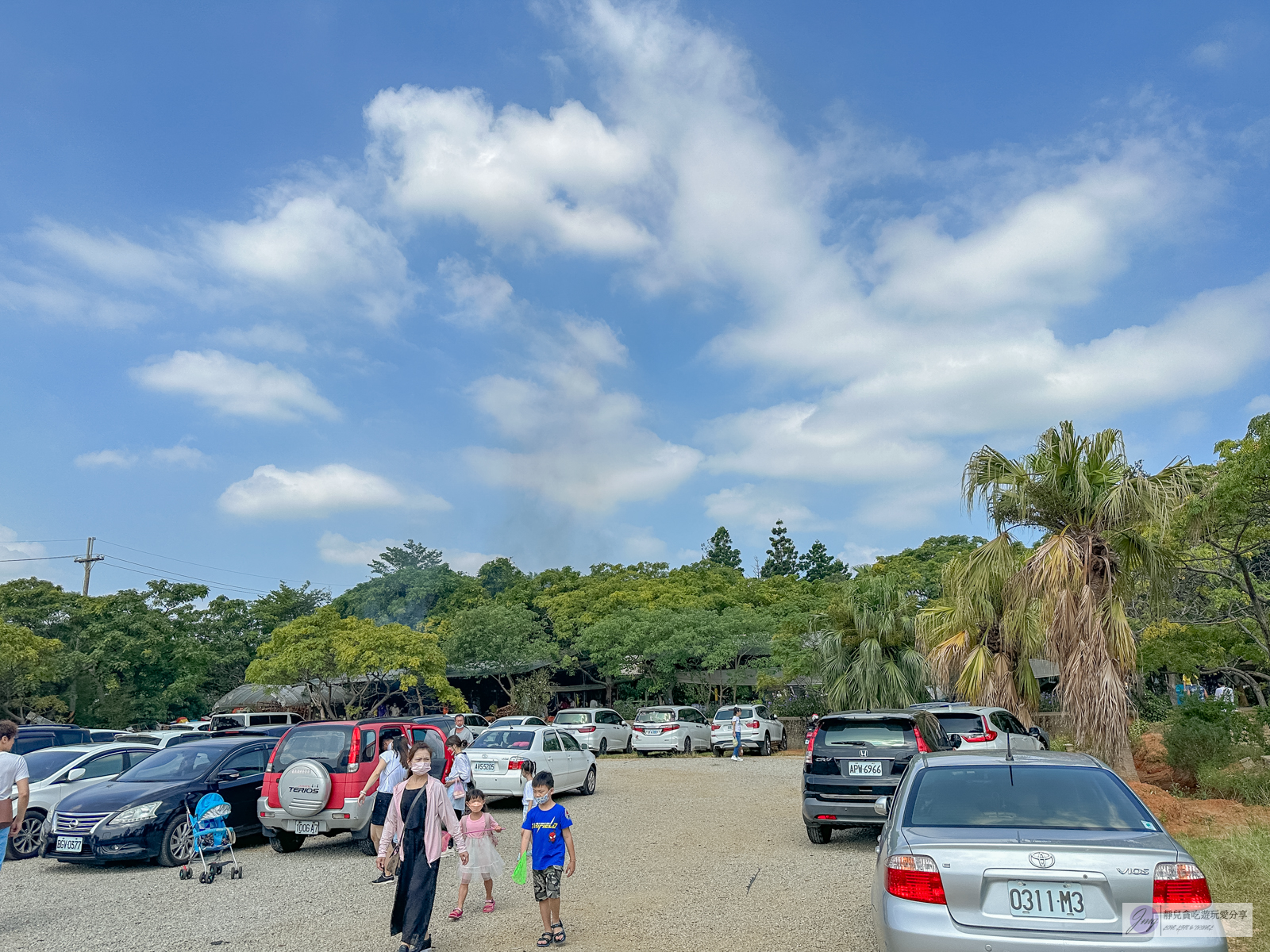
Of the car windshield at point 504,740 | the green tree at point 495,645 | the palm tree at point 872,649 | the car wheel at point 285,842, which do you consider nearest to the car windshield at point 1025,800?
the car wheel at point 285,842

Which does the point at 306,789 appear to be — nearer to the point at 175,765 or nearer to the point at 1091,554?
the point at 175,765

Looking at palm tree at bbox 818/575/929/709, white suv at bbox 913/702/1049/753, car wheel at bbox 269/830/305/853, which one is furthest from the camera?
palm tree at bbox 818/575/929/709

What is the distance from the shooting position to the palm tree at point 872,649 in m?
26.6

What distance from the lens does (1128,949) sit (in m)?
4.09

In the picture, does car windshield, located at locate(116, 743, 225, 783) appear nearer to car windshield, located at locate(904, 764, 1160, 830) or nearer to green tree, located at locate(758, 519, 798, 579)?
car windshield, located at locate(904, 764, 1160, 830)

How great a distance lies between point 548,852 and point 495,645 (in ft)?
105

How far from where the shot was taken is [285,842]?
38.0 ft

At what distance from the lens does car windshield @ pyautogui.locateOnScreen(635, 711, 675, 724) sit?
2877 cm

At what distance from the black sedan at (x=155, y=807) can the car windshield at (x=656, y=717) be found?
1773 cm

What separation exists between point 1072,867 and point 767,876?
5.36 meters

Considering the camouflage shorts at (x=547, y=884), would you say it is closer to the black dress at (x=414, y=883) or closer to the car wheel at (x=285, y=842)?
the black dress at (x=414, y=883)

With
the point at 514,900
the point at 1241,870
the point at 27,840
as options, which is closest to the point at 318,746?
the point at 27,840

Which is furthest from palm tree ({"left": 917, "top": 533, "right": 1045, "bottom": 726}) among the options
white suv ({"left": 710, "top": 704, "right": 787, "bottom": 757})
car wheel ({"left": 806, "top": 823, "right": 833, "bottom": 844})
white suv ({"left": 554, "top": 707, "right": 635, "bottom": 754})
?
white suv ({"left": 554, "top": 707, "right": 635, "bottom": 754})

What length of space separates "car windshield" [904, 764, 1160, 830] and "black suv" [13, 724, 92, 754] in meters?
16.4
